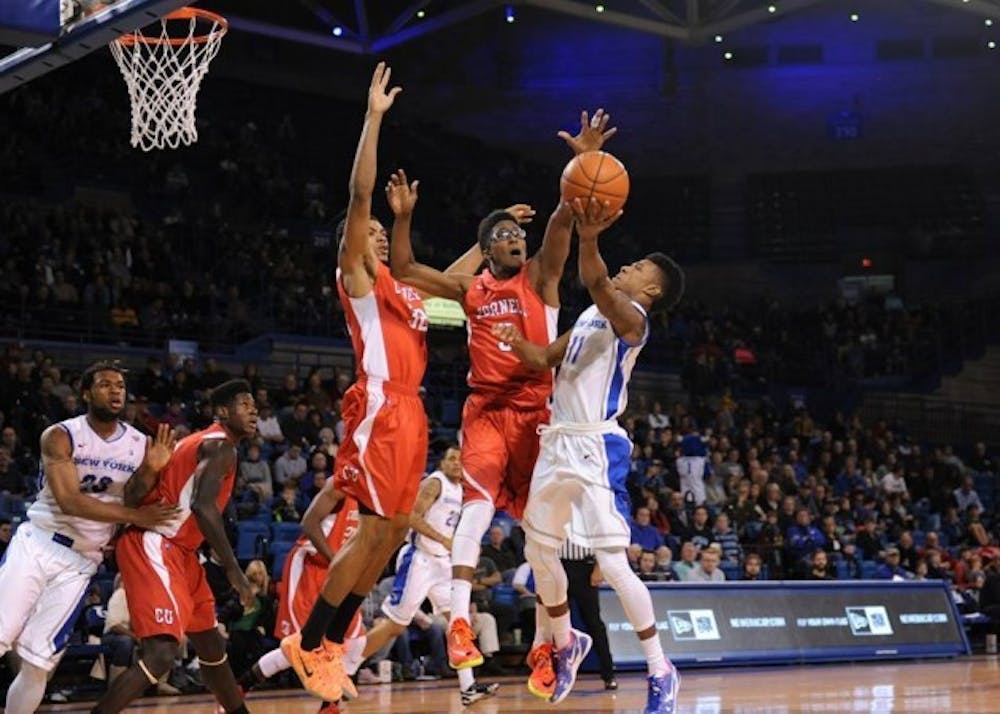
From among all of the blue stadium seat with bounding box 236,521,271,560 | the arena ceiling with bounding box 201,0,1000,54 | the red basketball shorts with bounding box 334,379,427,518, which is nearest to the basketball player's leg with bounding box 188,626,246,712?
the red basketball shorts with bounding box 334,379,427,518

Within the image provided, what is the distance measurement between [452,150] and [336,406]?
538 inches

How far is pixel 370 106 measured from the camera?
271 inches

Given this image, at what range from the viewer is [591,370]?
7441 mm

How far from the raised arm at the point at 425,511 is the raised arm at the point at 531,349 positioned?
10.9 feet

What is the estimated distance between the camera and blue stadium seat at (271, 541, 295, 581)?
14000 mm

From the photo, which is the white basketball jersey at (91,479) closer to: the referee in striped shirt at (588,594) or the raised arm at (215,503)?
the raised arm at (215,503)

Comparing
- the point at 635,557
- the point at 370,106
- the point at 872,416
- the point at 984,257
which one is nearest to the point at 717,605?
the point at 635,557

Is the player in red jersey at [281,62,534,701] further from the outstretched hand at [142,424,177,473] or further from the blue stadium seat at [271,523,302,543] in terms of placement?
the blue stadium seat at [271,523,302,543]

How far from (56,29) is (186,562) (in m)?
2.82

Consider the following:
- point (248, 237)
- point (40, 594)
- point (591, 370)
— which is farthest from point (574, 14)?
point (40, 594)

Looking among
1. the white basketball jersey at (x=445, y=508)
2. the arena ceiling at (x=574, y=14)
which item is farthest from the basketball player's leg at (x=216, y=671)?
the arena ceiling at (x=574, y=14)

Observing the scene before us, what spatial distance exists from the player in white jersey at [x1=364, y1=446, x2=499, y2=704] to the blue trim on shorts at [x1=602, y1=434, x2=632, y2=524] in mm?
2738

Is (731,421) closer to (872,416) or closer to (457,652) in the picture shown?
(872,416)

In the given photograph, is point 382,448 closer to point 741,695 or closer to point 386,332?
point 386,332
